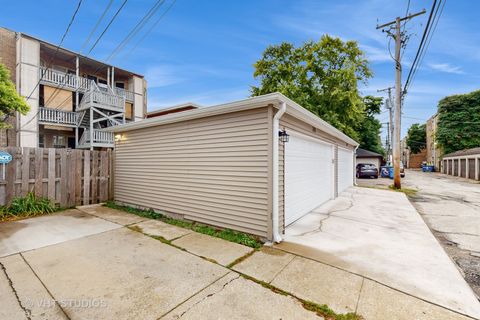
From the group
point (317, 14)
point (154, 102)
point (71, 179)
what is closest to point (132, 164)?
point (71, 179)

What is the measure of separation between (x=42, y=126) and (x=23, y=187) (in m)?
9.27

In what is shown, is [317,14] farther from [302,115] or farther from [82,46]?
[82,46]

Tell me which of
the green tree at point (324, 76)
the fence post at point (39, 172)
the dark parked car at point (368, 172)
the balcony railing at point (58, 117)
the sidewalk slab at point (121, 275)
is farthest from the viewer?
the dark parked car at point (368, 172)

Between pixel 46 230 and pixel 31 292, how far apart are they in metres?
2.76

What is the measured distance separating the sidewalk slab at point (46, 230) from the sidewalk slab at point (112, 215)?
0.21 m

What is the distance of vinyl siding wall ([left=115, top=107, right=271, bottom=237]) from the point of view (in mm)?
4254

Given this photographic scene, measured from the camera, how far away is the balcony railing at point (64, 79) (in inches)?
475

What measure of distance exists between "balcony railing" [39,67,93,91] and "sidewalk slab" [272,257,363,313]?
50.9ft

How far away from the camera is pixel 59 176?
21.5ft

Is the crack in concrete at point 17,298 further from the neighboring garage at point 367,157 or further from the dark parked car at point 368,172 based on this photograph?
the neighboring garage at point 367,157

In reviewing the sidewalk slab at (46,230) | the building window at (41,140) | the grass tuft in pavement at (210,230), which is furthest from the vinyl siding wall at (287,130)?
the building window at (41,140)

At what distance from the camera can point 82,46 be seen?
6.59 metres

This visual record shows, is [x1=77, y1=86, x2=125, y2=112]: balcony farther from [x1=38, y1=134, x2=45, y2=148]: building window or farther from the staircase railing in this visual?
[x1=38, y1=134, x2=45, y2=148]: building window

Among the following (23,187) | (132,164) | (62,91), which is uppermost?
(62,91)
